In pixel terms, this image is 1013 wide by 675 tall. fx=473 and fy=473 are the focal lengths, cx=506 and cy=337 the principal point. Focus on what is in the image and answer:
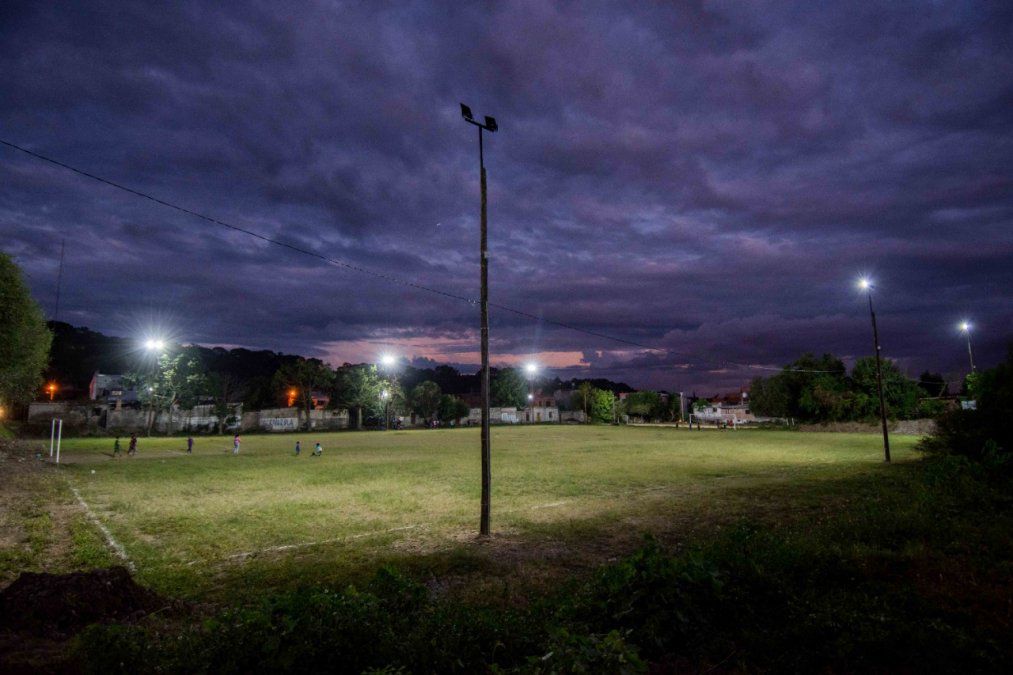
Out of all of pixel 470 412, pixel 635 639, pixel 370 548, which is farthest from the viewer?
pixel 470 412

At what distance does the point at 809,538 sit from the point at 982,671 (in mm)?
6053

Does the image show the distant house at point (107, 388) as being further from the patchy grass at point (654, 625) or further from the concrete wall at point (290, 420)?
the patchy grass at point (654, 625)

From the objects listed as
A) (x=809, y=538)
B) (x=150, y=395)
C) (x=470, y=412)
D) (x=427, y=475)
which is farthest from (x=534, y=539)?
(x=470, y=412)

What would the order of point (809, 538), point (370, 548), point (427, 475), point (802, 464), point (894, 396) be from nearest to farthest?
1. point (809, 538)
2. point (370, 548)
3. point (427, 475)
4. point (802, 464)
5. point (894, 396)

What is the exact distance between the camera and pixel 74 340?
422 ft

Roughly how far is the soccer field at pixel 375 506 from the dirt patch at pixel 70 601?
1.24 m

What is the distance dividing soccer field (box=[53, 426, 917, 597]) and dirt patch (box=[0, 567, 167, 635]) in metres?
1.24

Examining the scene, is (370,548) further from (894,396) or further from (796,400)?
(796,400)

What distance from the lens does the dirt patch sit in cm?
676

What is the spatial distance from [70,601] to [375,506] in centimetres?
1047

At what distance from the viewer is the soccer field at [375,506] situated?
11039 mm

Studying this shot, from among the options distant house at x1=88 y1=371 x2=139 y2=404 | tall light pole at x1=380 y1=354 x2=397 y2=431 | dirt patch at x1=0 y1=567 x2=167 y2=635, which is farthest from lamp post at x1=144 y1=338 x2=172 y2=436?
dirt patch at x1=0 y1=567 x2=167 y2=635

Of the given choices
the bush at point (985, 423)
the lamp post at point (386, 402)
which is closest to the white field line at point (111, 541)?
the bush at point (985, 423)

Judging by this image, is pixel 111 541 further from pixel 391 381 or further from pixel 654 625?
pixel 391 381
